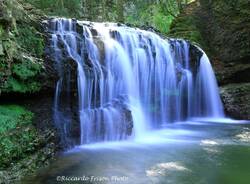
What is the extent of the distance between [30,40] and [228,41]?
27.7 ft

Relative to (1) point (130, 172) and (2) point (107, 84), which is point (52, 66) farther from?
(1) point (130, 172)

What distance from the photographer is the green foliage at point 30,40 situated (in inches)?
316

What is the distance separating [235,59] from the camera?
13.7m

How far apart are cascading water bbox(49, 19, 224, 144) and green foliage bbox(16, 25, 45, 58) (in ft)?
1.22

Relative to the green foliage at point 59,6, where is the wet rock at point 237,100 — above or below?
below

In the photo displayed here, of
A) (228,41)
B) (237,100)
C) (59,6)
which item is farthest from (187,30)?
(59,6)

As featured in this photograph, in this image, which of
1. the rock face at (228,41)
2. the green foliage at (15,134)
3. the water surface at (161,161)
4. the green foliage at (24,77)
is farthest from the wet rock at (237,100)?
the green foliage at (15,134)

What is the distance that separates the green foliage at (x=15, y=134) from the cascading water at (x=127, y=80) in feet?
3.23

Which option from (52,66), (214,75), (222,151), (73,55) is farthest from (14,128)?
(214,75)

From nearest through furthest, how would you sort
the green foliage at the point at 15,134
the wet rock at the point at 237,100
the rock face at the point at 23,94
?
the green foliage at the point at 15,134 < the rock face at the point at 23,94 < the wet rock at the point at 237,100

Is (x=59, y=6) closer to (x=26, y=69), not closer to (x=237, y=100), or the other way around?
(x=237, y=100)

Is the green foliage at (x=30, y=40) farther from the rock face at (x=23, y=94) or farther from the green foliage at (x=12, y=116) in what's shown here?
the green foliage at (x=12, y=116)

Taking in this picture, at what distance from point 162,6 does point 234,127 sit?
38.8 feet

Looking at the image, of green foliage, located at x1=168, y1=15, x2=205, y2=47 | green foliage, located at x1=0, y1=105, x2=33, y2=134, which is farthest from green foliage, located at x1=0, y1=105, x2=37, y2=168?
green foliage, located at x1=168, y1=15, x2=205, y2=47
